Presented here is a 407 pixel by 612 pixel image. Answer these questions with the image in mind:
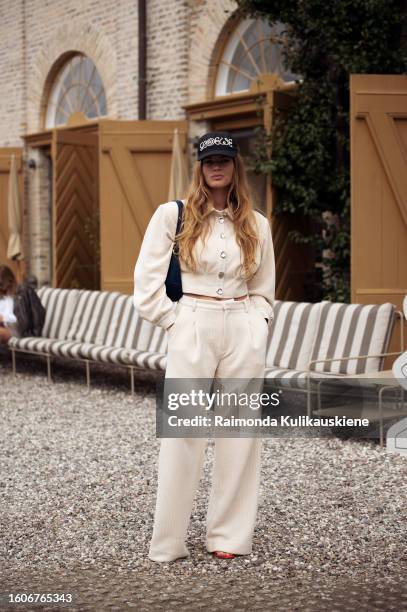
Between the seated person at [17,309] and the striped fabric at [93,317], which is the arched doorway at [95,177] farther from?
the seated person at [17,309]

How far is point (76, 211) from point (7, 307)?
370cm

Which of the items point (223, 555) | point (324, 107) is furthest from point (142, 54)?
point (223, 555)

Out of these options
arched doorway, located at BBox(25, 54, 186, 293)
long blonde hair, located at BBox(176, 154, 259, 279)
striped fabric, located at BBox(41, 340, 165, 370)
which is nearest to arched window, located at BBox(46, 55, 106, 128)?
arched doorway, located at BBox(25, 54, 186, 293)

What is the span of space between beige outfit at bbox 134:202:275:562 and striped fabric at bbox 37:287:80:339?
6860 mm

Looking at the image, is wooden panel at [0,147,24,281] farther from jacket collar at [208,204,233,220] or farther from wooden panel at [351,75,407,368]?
jacket collar at [208,204,233,220]

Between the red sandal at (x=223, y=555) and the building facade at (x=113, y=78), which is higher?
the building facade at (x=113, y=78)

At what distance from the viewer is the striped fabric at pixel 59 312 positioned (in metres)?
10.9

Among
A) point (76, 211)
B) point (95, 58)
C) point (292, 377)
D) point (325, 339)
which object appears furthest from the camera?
point (76, 211)

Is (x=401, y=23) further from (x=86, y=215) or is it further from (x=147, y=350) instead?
(x=86, y=215)

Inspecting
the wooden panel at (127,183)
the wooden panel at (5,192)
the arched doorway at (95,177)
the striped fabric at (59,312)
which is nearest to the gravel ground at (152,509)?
the striped fabric at (59,312)

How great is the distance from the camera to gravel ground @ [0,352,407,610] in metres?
3.98

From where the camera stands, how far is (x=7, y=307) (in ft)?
34.8

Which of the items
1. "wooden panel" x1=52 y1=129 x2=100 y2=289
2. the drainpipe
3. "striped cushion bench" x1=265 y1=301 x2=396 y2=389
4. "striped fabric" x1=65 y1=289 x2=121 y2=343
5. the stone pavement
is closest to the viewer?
the stone pavement

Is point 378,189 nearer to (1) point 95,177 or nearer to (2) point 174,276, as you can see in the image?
(2) point 174,276
